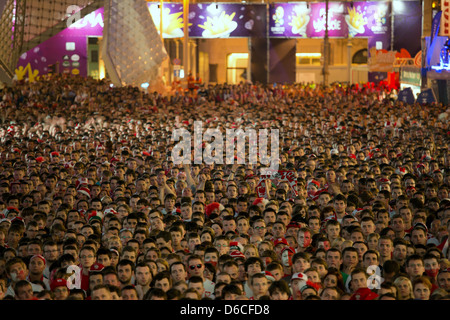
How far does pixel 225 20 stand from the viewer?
156 ft

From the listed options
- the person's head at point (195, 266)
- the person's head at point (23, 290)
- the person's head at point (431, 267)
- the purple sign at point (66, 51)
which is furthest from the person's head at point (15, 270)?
the purple sign at point (66, 51)

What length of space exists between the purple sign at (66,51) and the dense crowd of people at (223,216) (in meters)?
24.8

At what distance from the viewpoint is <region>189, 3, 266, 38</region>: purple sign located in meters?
47.3

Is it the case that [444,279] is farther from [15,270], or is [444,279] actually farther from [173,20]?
[173,20]

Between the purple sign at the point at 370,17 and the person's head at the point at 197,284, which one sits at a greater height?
the purple sign at the point at 370,17

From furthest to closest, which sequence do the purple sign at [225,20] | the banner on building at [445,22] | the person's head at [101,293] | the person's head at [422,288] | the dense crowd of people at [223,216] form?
the purple sign at [225,20]
the banner on building at [445,22]
the dense crowd of people at [223,216]
the person's head at [422,288]
the person's head at [101,293]

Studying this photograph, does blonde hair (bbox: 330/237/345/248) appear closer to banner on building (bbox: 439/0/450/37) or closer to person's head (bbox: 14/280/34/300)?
person's head (bbox: 14/280/34/300)

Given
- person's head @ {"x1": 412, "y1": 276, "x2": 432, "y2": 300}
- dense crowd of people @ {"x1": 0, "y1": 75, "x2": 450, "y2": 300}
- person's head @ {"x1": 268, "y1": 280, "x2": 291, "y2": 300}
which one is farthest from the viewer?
dense crowd of people @ {"x1": 0, "y1": 75, "x2": 450, "y2": 300}

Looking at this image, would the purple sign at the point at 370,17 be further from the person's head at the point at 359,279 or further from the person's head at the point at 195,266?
the person's head at the point at 359,279

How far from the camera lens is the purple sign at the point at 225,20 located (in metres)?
47.3

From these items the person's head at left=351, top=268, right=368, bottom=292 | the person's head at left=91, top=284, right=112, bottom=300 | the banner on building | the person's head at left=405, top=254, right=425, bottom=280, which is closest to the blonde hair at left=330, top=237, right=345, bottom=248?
the person's head at left=405, top=254, right=425, bottom=280

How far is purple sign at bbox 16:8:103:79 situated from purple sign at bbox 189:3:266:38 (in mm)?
5847

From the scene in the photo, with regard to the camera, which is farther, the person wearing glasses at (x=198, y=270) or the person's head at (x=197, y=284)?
the person wearing glasses at (x=198, y=270)

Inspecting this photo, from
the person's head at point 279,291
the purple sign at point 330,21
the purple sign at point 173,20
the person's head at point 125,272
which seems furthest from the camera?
the purple sign at point 173,20
